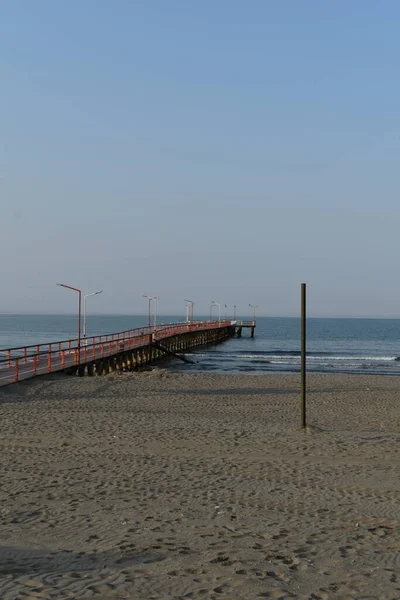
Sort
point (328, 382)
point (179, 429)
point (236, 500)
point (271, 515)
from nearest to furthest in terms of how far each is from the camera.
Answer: point (271, 515) → point (236, 500) → point (179, 429) → point (328, 382)

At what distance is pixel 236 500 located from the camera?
27.2 ft

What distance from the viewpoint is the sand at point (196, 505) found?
18.1 ft

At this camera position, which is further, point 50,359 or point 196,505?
point 50,359

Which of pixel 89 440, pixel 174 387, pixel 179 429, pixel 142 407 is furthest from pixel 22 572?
pixel 174 387

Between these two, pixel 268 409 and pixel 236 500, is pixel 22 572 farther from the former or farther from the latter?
pixel 268 409

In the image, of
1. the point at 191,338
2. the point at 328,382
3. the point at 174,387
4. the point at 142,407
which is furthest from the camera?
the point at 191,338

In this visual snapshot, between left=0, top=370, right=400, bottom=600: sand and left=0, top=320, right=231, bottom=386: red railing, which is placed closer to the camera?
left=0, top=370, right=400, bottom=600: sand

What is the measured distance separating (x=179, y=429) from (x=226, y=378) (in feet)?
50.2

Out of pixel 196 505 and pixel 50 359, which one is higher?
pixel 50 359

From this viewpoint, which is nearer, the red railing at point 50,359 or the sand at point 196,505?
the sand at point 196,505

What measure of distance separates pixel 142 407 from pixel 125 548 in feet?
37.9

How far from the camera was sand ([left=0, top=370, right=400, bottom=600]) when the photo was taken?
5.52 m

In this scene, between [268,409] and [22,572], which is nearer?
[22,572]

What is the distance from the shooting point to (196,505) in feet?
26.3
